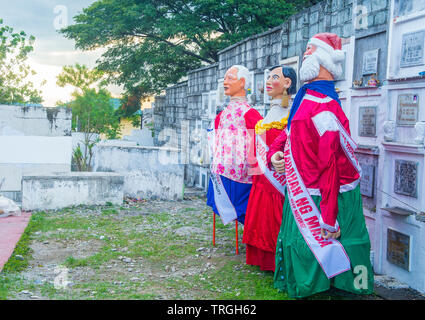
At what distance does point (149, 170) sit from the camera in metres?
8.77

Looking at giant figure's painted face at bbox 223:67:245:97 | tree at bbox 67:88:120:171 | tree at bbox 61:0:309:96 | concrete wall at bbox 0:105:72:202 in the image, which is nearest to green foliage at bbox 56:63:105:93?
tree at bbox 67:88:120:171

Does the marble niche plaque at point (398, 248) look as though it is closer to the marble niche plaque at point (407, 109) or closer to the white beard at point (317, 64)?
the marble niche plaque at point (407, 109)

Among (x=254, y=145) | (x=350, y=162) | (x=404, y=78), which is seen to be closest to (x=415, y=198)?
(x=350, y=162)

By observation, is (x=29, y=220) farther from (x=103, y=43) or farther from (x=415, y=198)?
(x=103, y=43)

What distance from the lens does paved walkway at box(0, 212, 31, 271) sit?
Answer: 5.03 meters

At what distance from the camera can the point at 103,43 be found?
18.7 metres

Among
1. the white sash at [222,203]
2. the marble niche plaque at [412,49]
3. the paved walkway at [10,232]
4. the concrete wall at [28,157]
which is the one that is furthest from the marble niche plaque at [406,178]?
the concrete wall at [28,157]

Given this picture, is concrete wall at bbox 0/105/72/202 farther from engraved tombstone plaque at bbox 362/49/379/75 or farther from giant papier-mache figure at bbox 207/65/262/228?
engraved tombstone plaque at bbox 362/49/379/75

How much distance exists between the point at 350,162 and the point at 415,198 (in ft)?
2.52

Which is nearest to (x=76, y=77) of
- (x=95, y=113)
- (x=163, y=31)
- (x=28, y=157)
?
(x=95, y=113)

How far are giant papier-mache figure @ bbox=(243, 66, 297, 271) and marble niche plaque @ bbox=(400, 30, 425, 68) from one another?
3.20 ft

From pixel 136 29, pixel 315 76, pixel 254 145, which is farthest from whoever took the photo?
pixel 136 29

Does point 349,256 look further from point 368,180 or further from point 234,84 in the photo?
point 234,84

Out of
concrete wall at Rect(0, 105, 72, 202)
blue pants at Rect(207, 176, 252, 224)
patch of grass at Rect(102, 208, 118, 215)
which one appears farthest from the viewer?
concrete wall at Rect(0, 105, 72, 202)
